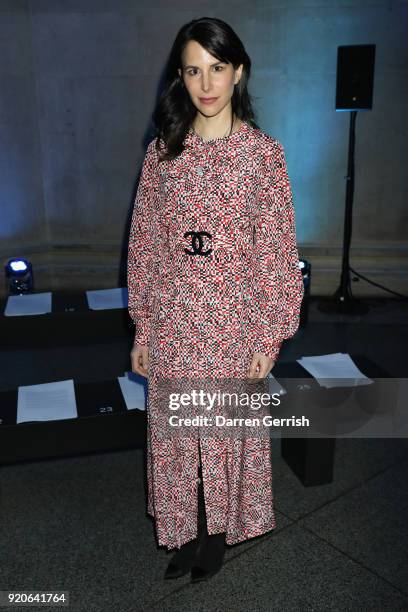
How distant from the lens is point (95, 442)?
2.11m

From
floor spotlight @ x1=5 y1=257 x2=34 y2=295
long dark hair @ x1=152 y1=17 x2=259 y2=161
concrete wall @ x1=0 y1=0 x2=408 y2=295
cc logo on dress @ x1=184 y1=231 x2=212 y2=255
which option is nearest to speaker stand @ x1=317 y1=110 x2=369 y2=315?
concrete wall @ x1=0 y1=0 x2=408 y2=295

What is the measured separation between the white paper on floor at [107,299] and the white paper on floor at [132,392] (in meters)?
0.70

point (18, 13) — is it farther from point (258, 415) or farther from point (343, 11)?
point (258, 415)

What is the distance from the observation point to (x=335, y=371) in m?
2.44

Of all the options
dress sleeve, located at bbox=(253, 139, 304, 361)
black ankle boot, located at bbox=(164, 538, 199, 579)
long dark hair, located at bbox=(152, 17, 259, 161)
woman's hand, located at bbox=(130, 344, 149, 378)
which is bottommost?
black ankle boot, located at bbox=(164, 538, 199, 579)

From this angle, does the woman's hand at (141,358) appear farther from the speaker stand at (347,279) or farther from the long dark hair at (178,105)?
the speaker stand at (347,279)

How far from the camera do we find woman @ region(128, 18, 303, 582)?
158cm

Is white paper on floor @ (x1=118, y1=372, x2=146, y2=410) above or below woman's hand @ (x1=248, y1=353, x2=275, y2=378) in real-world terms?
below

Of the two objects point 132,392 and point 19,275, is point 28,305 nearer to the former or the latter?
point 132,392

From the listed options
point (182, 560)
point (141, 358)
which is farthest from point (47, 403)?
point (182, 560)

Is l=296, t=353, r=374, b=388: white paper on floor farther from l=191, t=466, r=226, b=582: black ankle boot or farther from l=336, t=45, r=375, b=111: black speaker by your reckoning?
l=336, t=45, r=375, b=111: black speaker

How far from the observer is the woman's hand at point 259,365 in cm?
168

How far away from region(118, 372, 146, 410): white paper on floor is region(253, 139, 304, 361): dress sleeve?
66cm

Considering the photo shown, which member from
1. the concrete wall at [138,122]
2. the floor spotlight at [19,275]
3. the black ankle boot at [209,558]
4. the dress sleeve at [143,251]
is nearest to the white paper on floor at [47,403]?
the dress sleeve at [143,251]
